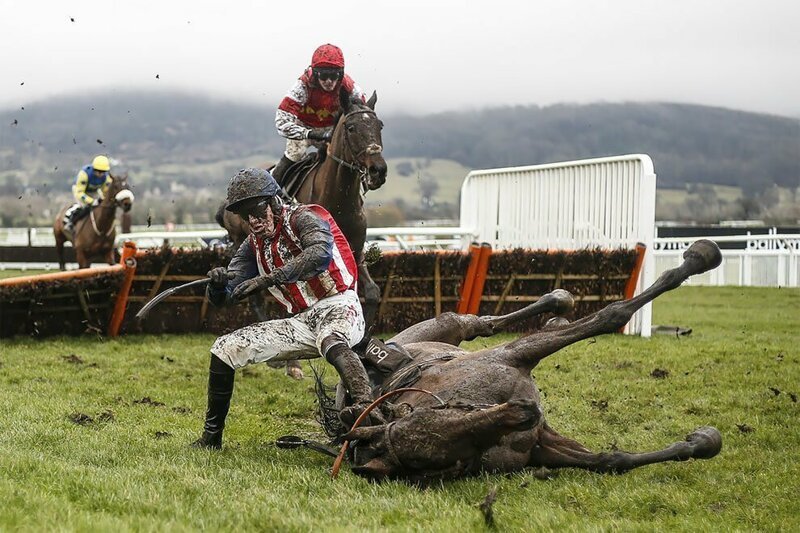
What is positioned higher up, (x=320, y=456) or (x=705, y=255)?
(x=705, y=255)

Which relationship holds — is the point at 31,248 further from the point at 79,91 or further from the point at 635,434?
the point at 79,91

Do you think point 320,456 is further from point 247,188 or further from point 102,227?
point 102,227

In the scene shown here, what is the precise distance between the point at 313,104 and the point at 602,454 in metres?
5.79

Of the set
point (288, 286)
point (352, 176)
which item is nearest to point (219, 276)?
point (288, 286)

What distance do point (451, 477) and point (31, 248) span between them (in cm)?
2915

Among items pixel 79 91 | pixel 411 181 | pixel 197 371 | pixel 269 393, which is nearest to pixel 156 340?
pixel 197 371

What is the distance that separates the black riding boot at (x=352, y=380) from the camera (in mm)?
5430

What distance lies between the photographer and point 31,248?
31.9 meters

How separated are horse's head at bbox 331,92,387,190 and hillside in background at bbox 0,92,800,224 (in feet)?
286

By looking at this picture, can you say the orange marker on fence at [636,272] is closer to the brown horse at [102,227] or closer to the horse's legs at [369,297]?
the horse's legs at [369,297]

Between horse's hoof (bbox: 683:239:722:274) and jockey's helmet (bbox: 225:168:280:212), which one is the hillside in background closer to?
jockey's helmet (bbox: 225:168:280:212)

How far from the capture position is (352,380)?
18.1ft

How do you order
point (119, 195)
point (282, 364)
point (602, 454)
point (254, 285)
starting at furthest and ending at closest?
point (119, 195)
point (282, 364)
point (254, 285)
point (602, 454)

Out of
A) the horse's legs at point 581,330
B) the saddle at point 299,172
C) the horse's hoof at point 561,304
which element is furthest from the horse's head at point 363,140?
the horse's legs at point 581,330
